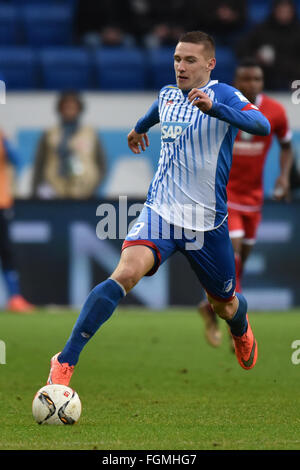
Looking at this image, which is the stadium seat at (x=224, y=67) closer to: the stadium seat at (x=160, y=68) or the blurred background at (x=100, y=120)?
the blurred background at (x=100, y=120)

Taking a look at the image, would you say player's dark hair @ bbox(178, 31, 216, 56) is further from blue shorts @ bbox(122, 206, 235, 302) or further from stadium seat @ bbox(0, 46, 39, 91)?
stadium seat @ bbox(0, 46, 39, 91)

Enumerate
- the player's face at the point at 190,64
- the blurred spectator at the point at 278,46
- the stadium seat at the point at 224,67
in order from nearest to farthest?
the player's face at the point at 190,64
the blurred spectator at the point at 278,46
the stadium seat at the point at 224,67

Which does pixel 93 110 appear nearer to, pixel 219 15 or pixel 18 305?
pixel 219 15

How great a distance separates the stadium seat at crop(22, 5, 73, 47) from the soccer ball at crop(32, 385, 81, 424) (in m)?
11.2

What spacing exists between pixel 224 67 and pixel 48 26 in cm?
311

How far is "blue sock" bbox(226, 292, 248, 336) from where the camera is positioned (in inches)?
249

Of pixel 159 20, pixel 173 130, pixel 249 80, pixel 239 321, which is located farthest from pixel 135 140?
pixel 159 20

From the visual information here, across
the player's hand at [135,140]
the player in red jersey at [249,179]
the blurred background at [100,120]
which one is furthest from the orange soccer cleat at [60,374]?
the blurred background at [100,120]

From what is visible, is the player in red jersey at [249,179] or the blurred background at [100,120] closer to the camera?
the player in red jersey at [249,179]

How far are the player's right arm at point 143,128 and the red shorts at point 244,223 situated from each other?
2310 millimetres

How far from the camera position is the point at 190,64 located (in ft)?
19.0

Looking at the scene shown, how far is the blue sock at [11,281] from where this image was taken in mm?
11539

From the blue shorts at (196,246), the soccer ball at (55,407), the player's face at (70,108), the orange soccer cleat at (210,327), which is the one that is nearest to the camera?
the soccer ball at (55,407)

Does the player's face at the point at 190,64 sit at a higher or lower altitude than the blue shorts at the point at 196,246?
higher
